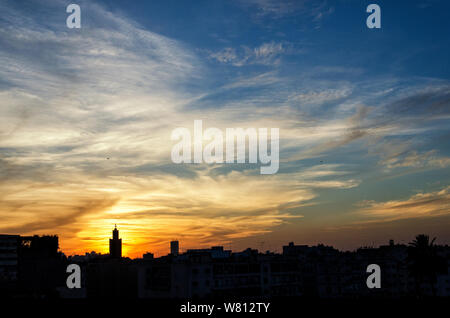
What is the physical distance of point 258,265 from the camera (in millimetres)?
162750

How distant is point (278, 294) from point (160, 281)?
37.4 m
